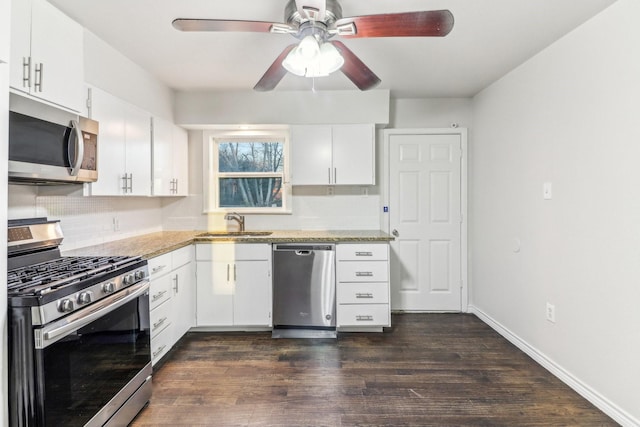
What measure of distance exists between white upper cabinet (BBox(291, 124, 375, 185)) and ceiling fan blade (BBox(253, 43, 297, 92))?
45.7 inches

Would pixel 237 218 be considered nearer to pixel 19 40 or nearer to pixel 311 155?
pixel 311 155

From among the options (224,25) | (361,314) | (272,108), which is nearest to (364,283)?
(361,314)

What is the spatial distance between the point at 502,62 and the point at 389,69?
0.93 metres

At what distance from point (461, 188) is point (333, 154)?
4.95 ft

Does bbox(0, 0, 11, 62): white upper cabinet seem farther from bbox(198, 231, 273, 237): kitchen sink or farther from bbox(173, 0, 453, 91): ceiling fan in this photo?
bbox(198, 231, 273, 237): kitchen sink

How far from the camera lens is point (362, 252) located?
3121mm

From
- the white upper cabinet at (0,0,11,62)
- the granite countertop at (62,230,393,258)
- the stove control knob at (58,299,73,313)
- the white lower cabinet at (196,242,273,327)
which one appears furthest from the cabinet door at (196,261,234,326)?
the white upper cabinet at (0,0,11,62)

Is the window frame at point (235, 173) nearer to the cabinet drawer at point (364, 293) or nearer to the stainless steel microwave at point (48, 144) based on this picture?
the cabinet drawer at point (364, 293)

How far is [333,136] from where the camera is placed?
136 inches

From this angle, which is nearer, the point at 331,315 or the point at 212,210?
the point at 331,315

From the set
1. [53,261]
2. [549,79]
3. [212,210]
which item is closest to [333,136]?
[212,210]

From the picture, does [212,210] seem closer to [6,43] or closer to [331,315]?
[331,315]

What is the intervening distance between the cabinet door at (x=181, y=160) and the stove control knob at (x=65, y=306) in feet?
6.75

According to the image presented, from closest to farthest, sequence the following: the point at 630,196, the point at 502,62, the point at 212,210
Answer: the point at 630,196, the point at 502,62, the point at 212,210
